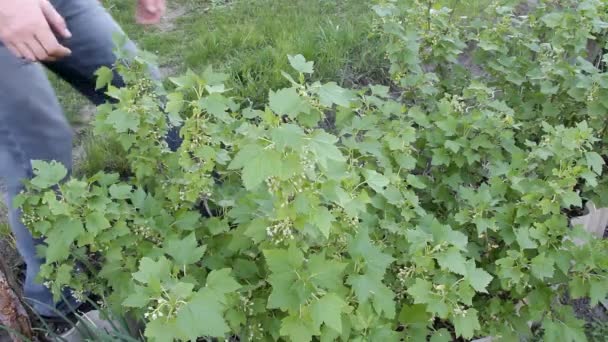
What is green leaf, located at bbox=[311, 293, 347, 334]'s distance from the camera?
122 centimetres

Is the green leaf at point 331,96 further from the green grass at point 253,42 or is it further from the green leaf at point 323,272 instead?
the green grass at point 253,42

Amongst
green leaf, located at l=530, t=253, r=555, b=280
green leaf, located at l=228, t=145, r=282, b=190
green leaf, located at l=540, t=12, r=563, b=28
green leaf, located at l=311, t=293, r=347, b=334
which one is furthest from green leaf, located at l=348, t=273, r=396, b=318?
green leaf, located at l=540, t=12, r=563, b=28

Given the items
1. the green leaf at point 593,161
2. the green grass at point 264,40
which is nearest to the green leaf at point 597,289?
the green leaf at point 593,161

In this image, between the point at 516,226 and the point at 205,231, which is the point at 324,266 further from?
the point at 516,226

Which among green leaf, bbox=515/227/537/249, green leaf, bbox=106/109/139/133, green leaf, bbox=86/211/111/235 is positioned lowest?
green leaf, bbox=515/227/537/249

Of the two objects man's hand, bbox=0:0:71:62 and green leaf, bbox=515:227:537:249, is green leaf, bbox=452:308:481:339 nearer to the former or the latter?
green leaf, bbox=515:227:537:249

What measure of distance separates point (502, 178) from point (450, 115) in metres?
0.30

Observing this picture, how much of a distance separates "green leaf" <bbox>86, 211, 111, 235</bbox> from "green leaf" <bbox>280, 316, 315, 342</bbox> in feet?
1.68

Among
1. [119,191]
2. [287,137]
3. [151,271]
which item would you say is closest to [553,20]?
[287,137]

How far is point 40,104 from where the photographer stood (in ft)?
6.33

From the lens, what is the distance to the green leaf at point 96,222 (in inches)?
57.5

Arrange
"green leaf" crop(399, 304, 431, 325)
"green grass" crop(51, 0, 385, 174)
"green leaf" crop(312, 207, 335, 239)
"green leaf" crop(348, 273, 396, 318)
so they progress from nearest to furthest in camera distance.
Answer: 1. "green leaf" crop(312, 207, 335, 239)
2. "green leaf" crop(348, 273, 396, 318)
3. "green leaf" crop(399, 304, 431, 325)
4. "green grass" crop(51, 0, 385, 174)

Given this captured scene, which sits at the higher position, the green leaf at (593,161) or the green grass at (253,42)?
the green leaf at (593,161)

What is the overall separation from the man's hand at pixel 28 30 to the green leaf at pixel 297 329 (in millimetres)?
979
